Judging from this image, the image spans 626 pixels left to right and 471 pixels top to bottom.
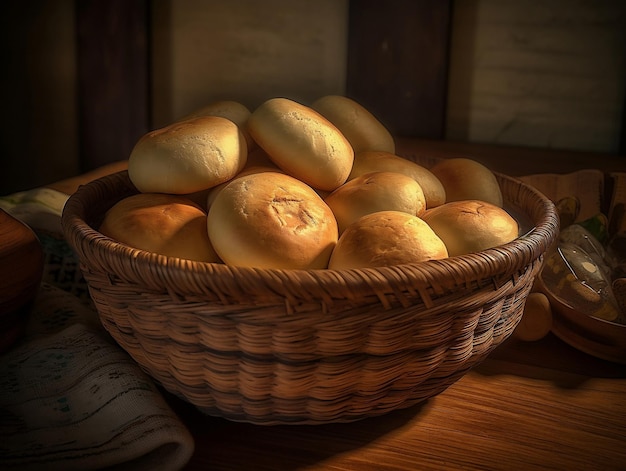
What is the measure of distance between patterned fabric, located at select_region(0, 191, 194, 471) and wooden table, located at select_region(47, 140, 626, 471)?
0.14 feet

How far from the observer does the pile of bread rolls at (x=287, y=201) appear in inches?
18.4

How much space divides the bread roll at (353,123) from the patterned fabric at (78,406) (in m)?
0.30

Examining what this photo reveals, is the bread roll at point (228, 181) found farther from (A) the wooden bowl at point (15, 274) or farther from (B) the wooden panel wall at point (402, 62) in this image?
(B) the wooden panel wall at point (402, 62)

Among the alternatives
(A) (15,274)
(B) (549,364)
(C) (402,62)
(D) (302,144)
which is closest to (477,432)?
(B) (549,364)

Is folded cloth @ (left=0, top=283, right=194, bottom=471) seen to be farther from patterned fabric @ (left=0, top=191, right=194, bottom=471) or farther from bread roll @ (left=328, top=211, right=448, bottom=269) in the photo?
bread roll @ (left=328, top=211, right=448, bottom=269)

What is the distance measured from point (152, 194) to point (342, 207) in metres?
0.16

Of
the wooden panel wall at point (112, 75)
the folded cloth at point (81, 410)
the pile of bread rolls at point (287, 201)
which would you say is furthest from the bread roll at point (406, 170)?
the wooden panel wall at point (112, 75)

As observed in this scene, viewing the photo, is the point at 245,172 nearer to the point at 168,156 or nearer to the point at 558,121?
the point at 168,156

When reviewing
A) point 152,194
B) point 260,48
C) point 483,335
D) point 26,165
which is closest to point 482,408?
point 483,335

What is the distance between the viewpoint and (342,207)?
0.55 metres

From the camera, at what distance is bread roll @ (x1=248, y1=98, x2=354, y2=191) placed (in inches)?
21.9

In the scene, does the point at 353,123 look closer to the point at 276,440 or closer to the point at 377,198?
the point at 377,198

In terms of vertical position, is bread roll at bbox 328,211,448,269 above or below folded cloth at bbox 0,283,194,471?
above

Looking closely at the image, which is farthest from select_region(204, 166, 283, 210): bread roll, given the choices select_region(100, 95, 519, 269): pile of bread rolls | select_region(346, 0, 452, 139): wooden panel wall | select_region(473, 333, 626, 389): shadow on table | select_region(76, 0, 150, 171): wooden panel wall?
select_region(76, 0, 150, 171): wooden panel wall
